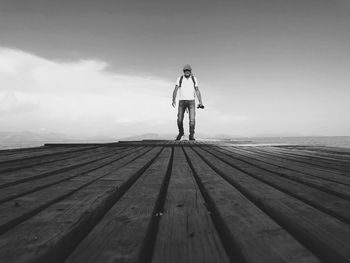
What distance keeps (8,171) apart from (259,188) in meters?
1.96

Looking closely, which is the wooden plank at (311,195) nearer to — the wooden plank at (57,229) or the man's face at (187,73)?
the wooden plank at (57,229)

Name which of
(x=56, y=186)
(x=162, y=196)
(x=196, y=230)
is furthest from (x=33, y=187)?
(x=196, y=230)

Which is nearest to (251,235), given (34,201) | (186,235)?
(186,235)

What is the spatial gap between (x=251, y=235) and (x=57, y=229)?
2.05 feet

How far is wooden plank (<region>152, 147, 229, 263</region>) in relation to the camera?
2.51 feet

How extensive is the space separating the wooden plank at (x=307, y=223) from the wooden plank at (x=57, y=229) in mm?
700

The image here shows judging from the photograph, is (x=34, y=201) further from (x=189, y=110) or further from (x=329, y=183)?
(x=189, y=110)

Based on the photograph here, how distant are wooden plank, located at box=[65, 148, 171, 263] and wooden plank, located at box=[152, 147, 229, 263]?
0.16ft

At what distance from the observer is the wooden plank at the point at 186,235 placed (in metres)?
0.76

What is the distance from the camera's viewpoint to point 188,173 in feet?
7.43

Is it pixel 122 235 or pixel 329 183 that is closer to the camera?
pixel 122 235

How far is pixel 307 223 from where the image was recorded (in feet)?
3.35

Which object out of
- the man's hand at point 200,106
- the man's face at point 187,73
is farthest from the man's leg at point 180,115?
the man's face at point 187,73

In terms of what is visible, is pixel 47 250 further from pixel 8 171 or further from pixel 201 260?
pixel 8 171
